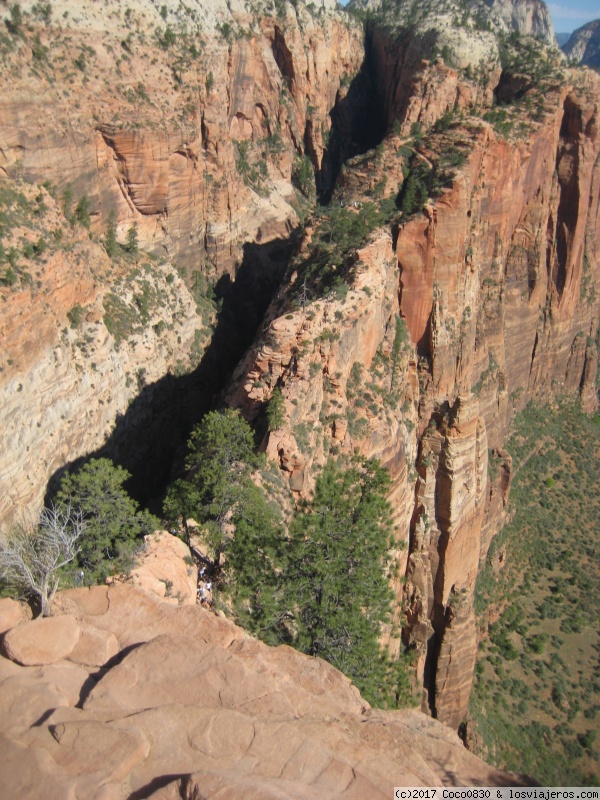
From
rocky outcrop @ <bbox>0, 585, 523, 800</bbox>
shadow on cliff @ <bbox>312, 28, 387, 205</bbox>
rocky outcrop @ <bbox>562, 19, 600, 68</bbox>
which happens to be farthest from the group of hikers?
rocky outcrop @ <bbox>562, 19, 600, 68</bbox>

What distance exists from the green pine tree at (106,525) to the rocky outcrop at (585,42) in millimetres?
195926

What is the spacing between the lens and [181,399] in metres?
43.4

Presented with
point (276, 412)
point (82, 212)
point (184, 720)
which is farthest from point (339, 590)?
point (82, 212)

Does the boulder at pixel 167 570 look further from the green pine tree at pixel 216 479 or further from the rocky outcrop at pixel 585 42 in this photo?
the rocky outcrop at pixel 585 42

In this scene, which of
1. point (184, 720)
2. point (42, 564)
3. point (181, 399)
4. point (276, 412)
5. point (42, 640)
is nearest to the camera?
point (184, 720)

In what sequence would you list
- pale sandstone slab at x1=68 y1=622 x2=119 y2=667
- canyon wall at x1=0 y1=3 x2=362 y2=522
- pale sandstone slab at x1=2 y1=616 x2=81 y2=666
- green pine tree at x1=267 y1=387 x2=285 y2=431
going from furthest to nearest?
canyon wall at x1=0 y1=3 x2=362 y2=522, green pine tree at x1=267 y1=387 x2=285 y2=431, pale sandstone slab at x1=68 y1=622 x2=119 y2=667, pale sandstone slab at x1=2 y1=616 x2=81 y2=666

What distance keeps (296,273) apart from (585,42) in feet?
635

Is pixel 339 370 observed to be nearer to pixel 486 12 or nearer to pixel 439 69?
pixel 439 69

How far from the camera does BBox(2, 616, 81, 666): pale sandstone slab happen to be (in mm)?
12945

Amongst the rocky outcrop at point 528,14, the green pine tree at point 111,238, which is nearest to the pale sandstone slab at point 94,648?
the green pine tree at point 111,238

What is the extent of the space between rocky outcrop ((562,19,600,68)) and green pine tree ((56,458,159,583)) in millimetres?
195926

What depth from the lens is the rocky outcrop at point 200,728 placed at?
34.1 feet

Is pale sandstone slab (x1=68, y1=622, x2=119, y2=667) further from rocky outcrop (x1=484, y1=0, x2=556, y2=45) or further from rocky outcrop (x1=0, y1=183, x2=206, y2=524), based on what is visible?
rocky outcrop (x1=484, y1=0, x2=556, y2=45)

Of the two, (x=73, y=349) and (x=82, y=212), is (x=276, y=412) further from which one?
(x=82, y=212)
